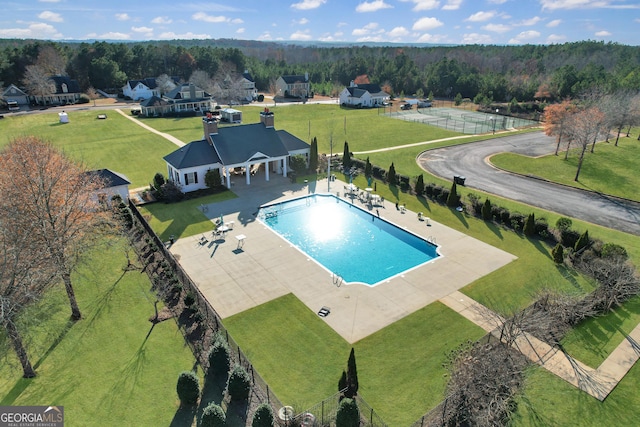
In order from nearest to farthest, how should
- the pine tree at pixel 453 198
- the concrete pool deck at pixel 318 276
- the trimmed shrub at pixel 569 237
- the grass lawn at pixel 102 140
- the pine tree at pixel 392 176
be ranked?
the concrete pool deck at pixel 318 276, the trimmed shrub at pixel 569 237, the pine tree at pixel 453 198, the pine tree at pixel 392 176, the grass lawn at pixel 102 140

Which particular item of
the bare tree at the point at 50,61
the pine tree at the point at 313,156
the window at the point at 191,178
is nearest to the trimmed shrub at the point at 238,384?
the window at the point at 191,178

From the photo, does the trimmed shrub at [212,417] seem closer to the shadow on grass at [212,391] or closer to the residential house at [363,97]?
the shadow on grass at [212,391]

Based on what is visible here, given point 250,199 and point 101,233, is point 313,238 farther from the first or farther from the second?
point 101,233

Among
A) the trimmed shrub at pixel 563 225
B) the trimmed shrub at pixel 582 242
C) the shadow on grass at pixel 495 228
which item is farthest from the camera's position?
the shadow on grass at pixel 495 228

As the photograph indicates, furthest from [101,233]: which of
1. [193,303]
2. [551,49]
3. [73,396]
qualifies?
[551,49]

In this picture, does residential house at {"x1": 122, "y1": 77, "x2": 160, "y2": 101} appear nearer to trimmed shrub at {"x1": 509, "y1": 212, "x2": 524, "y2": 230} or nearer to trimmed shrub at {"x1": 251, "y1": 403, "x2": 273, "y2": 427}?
trimmed shrub at {"x1": 509, "y1": 212, "x2": 524, "y2": 230}

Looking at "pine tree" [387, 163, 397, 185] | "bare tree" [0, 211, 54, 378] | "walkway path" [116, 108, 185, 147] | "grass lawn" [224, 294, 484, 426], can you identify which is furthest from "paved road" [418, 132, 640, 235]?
"bare tree" [0, 211, 54, 378]
